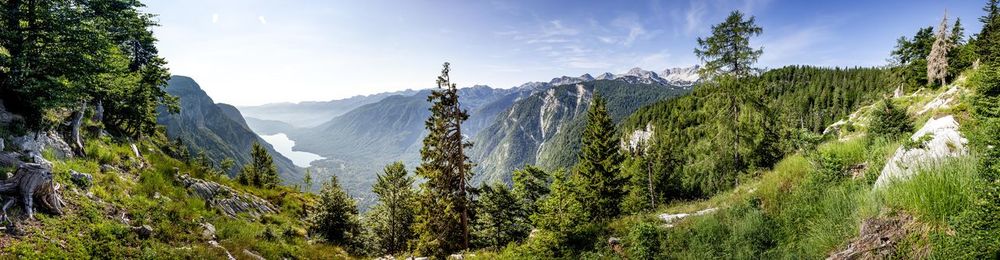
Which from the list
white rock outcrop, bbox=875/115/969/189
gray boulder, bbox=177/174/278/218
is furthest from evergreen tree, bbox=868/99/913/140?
gray boulder, bbox=177/174/278/218

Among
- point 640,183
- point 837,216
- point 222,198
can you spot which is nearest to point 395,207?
point 222,198

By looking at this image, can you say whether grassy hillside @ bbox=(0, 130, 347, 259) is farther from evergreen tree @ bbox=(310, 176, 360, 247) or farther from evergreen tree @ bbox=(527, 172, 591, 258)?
evergreen tree @ bbox=(527, 172, 591, 258)

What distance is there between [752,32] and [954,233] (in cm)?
2492

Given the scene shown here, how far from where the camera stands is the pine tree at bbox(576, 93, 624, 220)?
38281 mm

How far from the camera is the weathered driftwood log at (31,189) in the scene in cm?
1083

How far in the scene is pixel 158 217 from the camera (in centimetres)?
1567

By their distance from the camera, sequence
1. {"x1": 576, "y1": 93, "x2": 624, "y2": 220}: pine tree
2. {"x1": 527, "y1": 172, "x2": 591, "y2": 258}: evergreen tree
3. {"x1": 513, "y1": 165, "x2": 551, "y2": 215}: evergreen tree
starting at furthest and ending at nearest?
{"x1": 513, "y1": 165, "x2": 551, "y2": 215}: evergreen tree < {"x1": 576, "y1": 93, "x2": 624, "y2": 220}: pine tree < {"x1": 527, "y1": 172, "x2": 591, "y2": 258}: evergreen tree

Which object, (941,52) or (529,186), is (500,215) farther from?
(941,52)

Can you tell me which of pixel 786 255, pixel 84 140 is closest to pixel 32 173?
pixel 84 140

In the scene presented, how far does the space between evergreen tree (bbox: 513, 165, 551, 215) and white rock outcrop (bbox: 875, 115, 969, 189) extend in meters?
36.4

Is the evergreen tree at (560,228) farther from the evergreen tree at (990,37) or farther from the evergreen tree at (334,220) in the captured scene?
the evergreen tree at (990,37)

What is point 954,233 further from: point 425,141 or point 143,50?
point 143,50

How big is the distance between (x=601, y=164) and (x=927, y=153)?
32936 millimetres

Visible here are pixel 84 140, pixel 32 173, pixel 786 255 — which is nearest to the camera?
pixel 786 255
